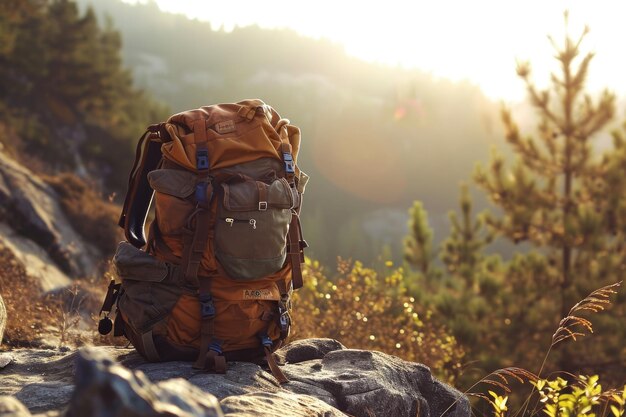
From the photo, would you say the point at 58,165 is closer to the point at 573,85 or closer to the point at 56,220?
the point at 56,220

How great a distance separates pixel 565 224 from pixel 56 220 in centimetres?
844

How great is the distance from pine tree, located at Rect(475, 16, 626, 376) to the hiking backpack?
29.8 ft

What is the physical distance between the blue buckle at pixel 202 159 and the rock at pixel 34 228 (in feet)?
16.5

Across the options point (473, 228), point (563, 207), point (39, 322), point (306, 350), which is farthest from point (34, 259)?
point (473, 228)

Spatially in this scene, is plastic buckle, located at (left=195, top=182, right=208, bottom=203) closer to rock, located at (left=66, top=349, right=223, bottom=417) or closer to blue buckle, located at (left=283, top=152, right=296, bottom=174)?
blue buckle, located at (left=283, top=152, right=296, bottom=174)

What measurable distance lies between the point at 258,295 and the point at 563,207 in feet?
32.4

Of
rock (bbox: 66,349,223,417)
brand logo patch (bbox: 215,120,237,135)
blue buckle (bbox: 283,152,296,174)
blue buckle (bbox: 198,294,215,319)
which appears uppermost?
brand logo patch (bbox: 215,120,237,135)

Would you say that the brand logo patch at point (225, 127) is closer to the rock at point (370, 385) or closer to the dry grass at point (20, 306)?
the rock at point (370, 385)

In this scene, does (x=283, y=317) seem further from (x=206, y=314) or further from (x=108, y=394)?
(x=108, y=394)

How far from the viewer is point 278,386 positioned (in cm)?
344

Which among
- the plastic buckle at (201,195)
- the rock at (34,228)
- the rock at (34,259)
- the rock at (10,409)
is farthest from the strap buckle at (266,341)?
the rock at (34,228)

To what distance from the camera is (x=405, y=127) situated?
324ft

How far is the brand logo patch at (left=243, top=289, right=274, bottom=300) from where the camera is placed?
368 cm

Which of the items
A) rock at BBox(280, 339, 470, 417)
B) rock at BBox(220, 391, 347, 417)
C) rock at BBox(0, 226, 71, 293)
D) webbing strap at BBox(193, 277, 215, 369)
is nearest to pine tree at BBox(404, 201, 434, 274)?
rock at BBox(0, 226, 71, 293)
